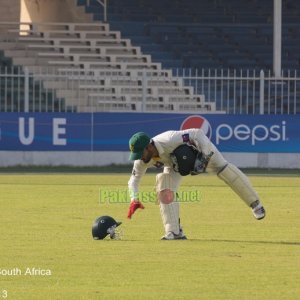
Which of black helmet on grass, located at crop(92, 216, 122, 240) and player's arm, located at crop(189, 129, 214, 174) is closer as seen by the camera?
player's arm, located at crop(189, 129, 214, 174)

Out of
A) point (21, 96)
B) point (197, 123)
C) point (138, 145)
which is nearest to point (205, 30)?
point (197, 123)

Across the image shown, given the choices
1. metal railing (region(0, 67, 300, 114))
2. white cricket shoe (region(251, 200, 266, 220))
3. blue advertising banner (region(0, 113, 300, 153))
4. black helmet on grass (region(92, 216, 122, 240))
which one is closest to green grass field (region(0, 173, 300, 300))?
black helmet on grass (region(92, 216, 122, 240))

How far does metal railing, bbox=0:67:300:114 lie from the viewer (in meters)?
36.5

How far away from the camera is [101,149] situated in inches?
1395

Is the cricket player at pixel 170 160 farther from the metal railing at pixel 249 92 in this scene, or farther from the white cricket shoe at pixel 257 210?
the metal railing at pixel 249 92

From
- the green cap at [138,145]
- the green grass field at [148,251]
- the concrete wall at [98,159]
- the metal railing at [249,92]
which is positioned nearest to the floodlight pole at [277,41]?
the metal railing at [249,92]

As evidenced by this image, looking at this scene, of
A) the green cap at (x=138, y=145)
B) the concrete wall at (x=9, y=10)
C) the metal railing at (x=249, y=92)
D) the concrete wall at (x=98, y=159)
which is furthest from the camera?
the concrete wall at (x=9, y=10)

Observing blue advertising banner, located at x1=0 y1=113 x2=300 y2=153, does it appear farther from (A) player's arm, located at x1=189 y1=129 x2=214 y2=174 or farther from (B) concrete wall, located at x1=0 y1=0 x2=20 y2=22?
(A) player's arm, located at x1=189 y1=129 x2=214 y2=174

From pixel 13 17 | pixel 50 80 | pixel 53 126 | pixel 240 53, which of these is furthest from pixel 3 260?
pixel 13 17

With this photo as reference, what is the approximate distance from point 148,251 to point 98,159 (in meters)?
20.0

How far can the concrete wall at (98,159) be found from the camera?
35.2 m

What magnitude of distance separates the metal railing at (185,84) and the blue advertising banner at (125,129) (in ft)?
3.11

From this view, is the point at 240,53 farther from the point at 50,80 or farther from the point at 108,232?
the point at 108,232

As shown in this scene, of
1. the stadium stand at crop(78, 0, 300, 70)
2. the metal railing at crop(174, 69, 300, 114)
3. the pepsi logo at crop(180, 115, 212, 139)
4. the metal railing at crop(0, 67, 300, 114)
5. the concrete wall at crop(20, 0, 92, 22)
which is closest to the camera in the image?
the pepsi logo at crop(180, 115, 212, 139)
